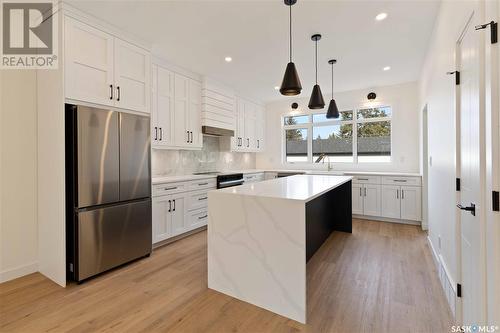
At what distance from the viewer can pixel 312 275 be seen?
262 cm

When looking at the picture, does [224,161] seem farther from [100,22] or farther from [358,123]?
[100,22]

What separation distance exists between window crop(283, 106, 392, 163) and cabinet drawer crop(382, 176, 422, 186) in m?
0.87

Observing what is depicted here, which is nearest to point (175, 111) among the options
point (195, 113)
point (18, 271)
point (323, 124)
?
point (195, 113)

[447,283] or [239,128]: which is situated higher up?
[239,128]

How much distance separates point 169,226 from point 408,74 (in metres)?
4.88

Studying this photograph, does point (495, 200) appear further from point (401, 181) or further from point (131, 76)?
point (401, 181)

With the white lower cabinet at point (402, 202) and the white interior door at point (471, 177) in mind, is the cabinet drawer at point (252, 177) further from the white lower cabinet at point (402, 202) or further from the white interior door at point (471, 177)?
the white interior door at point (471, 177)

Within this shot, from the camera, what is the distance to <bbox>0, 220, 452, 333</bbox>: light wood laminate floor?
6.02ft

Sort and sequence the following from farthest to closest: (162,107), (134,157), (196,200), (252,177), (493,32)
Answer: (252,177) < (196,200) < (162,107) < (134,157) < (493,32)

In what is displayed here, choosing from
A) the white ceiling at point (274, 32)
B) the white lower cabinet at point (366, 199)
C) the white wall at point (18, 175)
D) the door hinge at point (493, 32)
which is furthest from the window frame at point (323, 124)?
the white wall at point (18, 175)

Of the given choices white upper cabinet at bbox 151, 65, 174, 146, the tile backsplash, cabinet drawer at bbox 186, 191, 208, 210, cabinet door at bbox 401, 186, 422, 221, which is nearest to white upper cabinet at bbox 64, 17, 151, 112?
white upper cabinet at bbox 151, 65, 174, 146

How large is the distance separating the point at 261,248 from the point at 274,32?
2.45 metres

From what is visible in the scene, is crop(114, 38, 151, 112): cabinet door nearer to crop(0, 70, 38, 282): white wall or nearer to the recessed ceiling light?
crop(0, 70, 38, 282): white wall

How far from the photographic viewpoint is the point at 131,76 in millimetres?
3029
